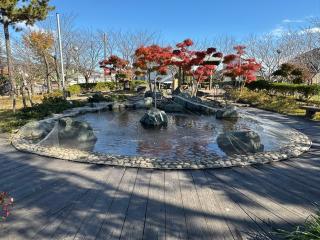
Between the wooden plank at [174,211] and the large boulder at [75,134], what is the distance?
2.76m

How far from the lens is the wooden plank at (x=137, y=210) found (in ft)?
7.26

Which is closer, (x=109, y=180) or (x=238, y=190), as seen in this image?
(x=238, y=190)

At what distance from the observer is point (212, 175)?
3539 mm

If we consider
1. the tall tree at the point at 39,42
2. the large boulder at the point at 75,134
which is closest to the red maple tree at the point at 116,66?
the tall tree at the point at 39,42

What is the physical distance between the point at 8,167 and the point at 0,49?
18418 millimetres

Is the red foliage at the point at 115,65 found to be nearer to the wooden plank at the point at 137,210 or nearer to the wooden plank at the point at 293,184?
the wooden plank at the point at 137,210

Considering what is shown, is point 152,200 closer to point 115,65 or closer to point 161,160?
point 161,160

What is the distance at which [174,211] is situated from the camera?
8.45ft

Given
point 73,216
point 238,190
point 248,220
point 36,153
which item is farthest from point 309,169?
point 36,153

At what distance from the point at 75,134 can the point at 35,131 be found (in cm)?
98

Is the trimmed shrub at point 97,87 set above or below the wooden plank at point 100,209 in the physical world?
above

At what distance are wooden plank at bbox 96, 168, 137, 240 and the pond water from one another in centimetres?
143

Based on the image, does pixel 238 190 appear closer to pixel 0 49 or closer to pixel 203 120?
pixel 203 120

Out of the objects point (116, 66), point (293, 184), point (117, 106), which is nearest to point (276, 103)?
point (117, 106)
